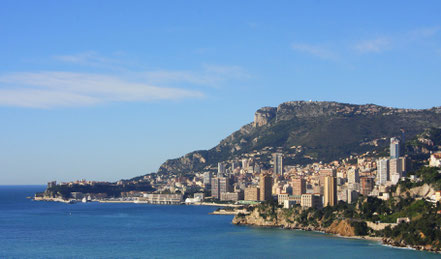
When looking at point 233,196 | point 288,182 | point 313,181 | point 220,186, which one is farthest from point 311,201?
point 220,186

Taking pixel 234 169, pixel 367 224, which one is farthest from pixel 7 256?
pixel 234 169

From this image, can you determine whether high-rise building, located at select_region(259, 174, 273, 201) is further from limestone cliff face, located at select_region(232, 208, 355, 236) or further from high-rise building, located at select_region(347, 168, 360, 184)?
limestone cliff face, located at select_region(232, 208, 355, 236)

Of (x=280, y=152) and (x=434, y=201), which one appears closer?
(x=434, y=201)

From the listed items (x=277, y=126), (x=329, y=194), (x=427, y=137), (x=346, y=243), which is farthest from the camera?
(x=277, y=126)

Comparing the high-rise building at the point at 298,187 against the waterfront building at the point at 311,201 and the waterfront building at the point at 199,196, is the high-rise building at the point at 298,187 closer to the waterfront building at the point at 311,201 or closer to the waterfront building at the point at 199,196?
the waterfront building at the point at 199,196

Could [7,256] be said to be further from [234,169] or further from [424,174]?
[234,169]

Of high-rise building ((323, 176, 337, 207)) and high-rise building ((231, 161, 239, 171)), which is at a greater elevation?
high-rise building ((231, 161, 239, 171))

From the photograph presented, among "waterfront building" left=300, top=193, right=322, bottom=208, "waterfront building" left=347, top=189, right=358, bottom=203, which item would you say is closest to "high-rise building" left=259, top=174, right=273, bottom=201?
"waterfront building" left=347, top=189, right=358, bottom=203

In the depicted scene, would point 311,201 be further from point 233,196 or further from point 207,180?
point 207,180
